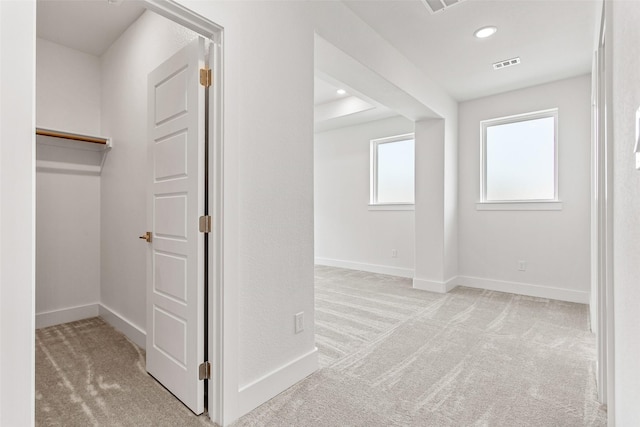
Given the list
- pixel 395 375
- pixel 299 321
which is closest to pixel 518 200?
pixel 395 375

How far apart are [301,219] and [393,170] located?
3806 millimetres

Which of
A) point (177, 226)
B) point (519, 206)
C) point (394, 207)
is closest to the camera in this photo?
point (177, 226)

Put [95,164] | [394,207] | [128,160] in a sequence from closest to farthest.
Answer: [128,160], [95,164], [394,207]

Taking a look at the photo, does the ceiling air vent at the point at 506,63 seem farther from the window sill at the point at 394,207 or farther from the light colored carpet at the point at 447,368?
the light colored carpet at the point at 447,368

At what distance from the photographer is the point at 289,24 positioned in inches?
79.5

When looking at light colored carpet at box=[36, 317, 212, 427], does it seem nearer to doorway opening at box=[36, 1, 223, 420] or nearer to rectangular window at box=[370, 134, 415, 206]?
doorway opening at box=[36, 1, 223, 420]

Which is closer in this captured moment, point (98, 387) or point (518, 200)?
point (98, 387)

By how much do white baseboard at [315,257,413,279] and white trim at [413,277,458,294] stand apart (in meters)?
0.72

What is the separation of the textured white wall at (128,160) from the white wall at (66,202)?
130mm

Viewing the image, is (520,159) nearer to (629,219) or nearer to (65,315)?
(629,219)

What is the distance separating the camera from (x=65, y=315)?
10.2 feet

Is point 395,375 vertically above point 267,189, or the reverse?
point 267,189

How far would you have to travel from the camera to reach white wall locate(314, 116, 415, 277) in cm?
538

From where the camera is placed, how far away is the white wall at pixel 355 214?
5.38 metres
